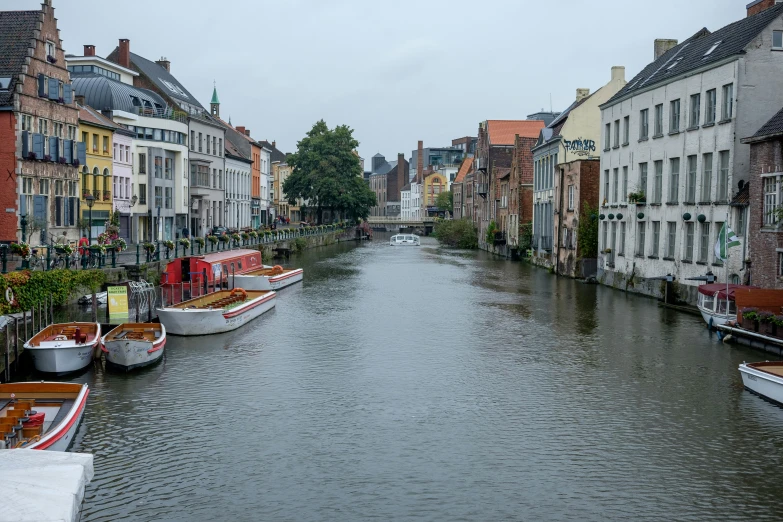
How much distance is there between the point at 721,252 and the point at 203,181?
4853cm

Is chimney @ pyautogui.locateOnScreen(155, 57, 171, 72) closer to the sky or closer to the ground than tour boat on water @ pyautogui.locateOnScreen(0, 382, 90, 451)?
closer to the sky

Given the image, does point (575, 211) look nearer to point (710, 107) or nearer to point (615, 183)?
point (615, 183)

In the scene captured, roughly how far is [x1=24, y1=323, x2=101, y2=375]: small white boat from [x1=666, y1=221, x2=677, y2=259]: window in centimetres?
2431

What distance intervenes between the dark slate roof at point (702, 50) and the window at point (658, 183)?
3709 mm

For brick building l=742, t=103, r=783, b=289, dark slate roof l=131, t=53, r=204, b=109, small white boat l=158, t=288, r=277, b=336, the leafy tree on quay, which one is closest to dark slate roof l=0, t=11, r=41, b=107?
small white boat l=158, t=288, r=277, b=336

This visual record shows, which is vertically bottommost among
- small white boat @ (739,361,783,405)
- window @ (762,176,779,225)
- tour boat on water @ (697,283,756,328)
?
small white boat @ (739,361,783,405)

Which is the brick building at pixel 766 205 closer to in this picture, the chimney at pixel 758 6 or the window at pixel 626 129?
the chimney at pixel 758 6

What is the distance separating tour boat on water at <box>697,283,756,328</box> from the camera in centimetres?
2623

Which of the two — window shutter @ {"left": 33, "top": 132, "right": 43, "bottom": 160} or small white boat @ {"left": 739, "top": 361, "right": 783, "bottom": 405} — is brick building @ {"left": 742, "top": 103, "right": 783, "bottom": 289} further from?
window shutter @ {"left": 33, "top": 132, "right": 43, "bottom": 160}

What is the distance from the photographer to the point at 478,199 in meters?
93.1

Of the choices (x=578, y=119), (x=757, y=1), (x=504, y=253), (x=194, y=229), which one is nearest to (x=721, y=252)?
(x=757, y=1)

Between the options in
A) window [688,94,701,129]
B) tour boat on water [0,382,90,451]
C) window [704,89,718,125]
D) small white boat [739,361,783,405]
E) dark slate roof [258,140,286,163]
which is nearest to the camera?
tour boat on water [0,382,90,451]

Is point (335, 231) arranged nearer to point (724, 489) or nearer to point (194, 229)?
point (194, 229)

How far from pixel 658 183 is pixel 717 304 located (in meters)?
11.7
